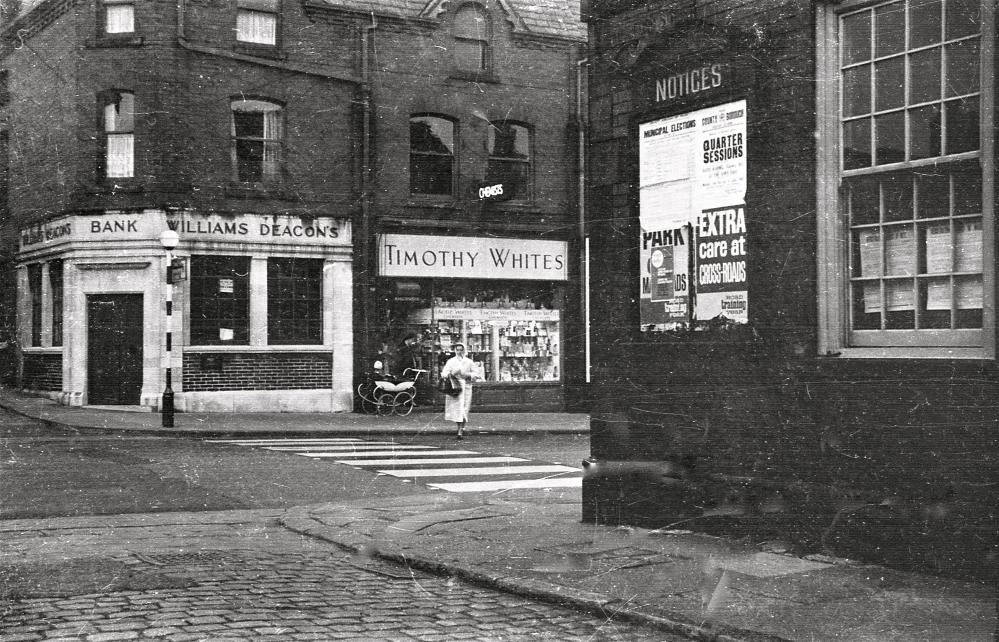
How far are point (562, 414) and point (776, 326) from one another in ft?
60.3

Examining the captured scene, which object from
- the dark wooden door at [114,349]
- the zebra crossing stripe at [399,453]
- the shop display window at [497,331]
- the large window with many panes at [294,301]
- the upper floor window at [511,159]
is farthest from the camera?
the upper floor window at [511,159]

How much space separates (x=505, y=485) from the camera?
12.2 m

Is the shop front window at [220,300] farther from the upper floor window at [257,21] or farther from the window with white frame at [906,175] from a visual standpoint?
the window with white frame at [906,175]

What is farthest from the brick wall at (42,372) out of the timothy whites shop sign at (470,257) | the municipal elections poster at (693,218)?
the municipal elections poster at (693,218)

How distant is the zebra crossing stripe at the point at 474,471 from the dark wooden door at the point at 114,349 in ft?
39.2

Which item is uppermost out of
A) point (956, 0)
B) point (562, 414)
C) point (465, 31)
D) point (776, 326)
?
point (465, 31)

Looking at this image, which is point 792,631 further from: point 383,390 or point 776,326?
point 383,390

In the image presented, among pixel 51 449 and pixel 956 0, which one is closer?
pixel 956 0

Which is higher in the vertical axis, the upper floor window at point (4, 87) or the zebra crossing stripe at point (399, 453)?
the upper floor window at point (4, 87)

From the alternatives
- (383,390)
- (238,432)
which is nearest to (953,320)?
(238,432)

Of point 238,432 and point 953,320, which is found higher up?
point 953,320

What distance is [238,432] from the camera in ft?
63.5

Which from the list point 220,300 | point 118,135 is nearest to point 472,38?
point 118,135

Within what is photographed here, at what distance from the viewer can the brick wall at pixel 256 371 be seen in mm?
23453
